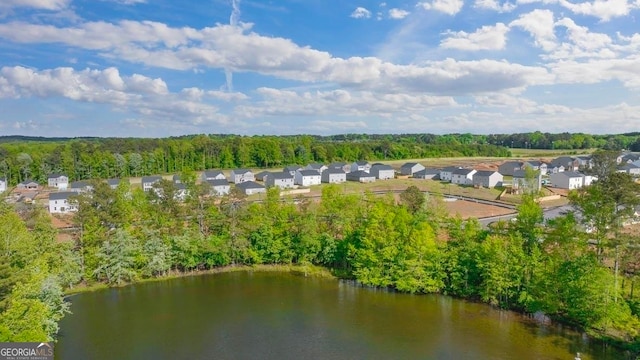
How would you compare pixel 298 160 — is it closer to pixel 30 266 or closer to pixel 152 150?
pixel 152 150

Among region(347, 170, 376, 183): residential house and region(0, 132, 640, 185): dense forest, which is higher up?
region(0, 132, 640, 185): dense forest

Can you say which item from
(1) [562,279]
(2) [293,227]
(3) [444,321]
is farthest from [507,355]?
(2) [293,227]

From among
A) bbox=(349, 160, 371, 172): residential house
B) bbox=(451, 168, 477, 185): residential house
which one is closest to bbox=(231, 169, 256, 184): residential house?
bbox=(349, 160, 371, 172): residential house

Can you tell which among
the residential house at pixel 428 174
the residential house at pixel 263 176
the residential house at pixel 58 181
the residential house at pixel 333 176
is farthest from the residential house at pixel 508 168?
the residential house at pixel 58 181

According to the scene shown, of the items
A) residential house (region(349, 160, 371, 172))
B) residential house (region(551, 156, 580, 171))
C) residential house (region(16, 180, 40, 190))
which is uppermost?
residential house (region(551, 156, 580, 171))

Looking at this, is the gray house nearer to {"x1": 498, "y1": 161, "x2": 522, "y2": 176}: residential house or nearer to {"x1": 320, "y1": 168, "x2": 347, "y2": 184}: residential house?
{"x1": 320, "y1": 168, "x2": 347, "y2": 184}: residential house

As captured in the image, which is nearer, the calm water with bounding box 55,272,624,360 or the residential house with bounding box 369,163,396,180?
the calm water with bounding box 55,272,624,360

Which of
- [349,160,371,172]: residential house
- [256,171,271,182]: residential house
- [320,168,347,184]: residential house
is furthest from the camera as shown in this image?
[349,160,371,172]: residential house

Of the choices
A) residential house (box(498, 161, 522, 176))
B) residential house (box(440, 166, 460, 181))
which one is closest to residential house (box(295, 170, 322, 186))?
residential house (box(440, 166, 460, 181))

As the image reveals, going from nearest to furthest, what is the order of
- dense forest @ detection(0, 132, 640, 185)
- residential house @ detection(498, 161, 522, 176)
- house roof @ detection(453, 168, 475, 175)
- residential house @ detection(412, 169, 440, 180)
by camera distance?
house roof @ detection(453, 168, 475, 175), residential house @ detection(498, 161, 522, 176), residential house @ detection(412, 169, 440, 180), dense forest @ detection(0, 132, 640, 185)
